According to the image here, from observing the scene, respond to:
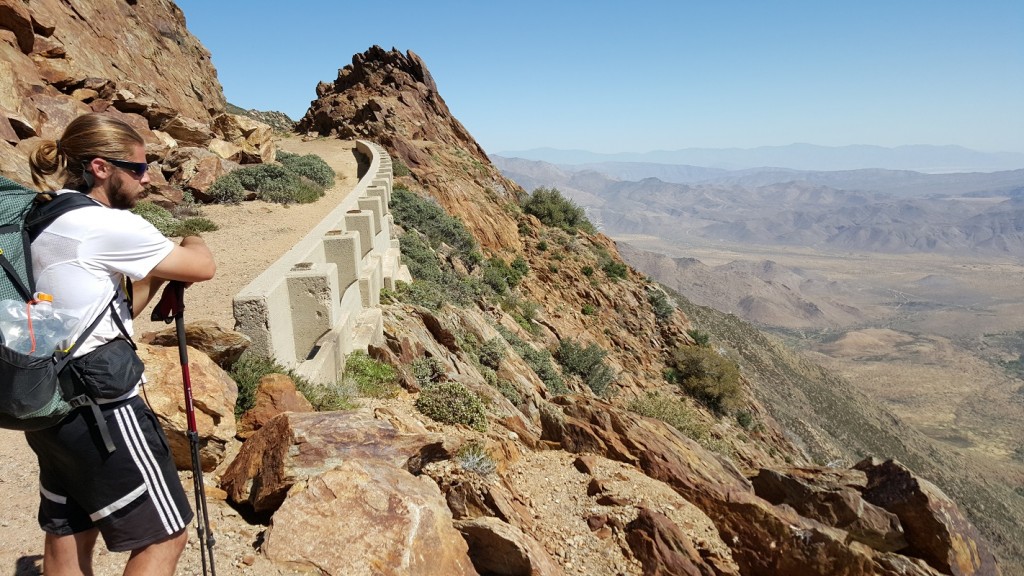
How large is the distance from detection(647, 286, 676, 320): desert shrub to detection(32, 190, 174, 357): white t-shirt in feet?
84.5

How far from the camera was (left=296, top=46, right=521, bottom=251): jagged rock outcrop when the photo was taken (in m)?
24.8

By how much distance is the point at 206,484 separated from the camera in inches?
159

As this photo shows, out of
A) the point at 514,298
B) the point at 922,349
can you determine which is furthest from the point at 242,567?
the point at 922,349

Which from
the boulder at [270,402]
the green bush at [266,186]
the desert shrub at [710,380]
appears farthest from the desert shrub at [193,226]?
the desert shrub at [710,380]

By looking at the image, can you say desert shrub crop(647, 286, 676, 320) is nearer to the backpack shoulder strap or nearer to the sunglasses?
the sunglasses

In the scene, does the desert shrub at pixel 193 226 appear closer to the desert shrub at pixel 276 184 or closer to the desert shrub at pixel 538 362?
the desert shrub at pixel 276 184

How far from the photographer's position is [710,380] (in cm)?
2197

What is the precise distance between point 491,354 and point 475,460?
6.00 metres

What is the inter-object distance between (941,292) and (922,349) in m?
100

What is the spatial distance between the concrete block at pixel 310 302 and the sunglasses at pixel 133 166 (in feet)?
11.8

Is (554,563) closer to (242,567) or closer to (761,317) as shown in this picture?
A: (242,567)

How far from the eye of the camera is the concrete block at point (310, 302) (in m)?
5.86

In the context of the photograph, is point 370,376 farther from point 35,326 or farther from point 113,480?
point 35,326

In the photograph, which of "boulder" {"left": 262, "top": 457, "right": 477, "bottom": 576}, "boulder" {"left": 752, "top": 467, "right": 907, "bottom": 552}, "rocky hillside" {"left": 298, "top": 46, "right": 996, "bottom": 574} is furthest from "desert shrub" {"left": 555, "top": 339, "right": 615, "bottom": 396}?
"boulder" {"left": 262, "top": 457, "right": 477, "bottom": 576}
